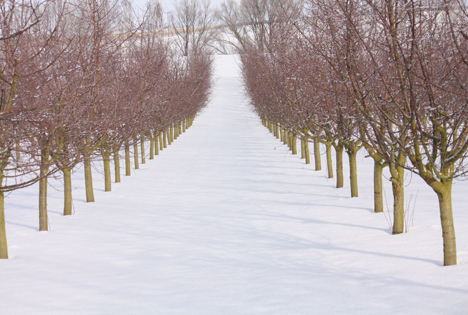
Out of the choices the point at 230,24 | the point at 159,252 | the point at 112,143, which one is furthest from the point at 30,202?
the point at 230,24

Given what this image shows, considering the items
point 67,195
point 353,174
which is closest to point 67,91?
point 67,195

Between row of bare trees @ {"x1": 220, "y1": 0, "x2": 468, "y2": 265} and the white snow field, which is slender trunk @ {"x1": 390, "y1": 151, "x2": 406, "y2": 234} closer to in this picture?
row of bare trees @ {"x1": 220, "y1": 0, "x2": 468, "y2": 265}

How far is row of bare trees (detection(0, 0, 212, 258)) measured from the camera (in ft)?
17.7

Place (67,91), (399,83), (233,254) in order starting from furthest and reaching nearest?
(67,91)
(233,254)
(399,83)

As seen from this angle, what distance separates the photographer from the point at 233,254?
6660mm

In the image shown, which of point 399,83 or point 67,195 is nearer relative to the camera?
point 399,83

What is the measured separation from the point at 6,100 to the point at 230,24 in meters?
51.2

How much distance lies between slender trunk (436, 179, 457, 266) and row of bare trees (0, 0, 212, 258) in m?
4.54

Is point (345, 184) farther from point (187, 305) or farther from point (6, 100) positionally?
point (6, 100)

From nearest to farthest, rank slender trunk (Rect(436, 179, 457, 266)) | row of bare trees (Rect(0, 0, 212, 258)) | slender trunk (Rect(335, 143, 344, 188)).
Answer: slender trunk (Rect(436, 179, 457, 266))
row of bare trees (Rect(0, 0, 212, 258))
slender trunk (Rect(335, 143, 344, 188))

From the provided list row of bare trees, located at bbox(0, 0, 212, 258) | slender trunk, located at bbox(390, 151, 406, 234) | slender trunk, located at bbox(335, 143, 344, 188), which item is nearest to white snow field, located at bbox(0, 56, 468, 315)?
slender trunk, located at bbox(390, 151, 406, 234)

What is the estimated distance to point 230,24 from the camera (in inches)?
2120

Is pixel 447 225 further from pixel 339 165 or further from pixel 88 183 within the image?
pixel 88 183

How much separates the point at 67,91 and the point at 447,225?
6496 mm
